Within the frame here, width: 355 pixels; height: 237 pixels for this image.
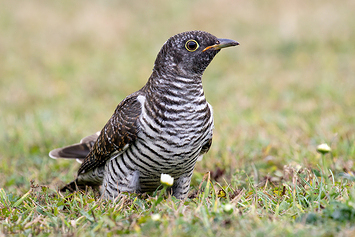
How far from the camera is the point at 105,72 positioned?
9.77m

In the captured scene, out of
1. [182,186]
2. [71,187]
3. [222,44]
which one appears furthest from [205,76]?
[222,44]

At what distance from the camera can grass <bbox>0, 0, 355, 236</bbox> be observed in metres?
2.76

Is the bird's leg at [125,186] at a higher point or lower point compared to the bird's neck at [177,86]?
lower

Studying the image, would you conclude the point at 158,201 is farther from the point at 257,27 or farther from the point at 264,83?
the point at 257,27

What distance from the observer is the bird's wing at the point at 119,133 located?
3.29m

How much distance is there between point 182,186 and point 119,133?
752 millimetres

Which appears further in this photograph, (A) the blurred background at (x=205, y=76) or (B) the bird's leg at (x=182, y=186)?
(A) the blurred background at (x=205, y=76)

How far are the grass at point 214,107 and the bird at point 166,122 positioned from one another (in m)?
0.26

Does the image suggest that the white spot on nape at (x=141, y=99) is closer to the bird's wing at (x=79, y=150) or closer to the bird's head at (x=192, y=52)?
the bird's head at (x=192, y=52)

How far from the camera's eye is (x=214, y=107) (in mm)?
7316

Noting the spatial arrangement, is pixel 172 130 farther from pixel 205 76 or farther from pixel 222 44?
pixel 205 76

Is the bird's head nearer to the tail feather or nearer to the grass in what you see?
the grass

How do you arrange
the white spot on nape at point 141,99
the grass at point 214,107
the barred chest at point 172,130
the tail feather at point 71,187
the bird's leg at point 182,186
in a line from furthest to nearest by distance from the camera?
the tail feather at point 71,187
the bird's leg at point 182,186
the white spot on nape at point 141,99
the barred chest at point 172,130
the grass at point 214,107

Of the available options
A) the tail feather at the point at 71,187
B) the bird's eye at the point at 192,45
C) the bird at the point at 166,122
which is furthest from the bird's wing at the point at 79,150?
the bird's eye at the point at 192,45
